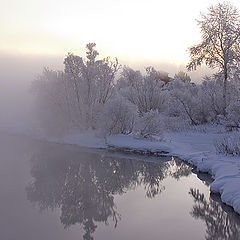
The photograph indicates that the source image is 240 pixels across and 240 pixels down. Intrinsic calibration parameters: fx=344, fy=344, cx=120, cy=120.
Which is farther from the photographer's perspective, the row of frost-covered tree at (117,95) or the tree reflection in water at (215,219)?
the row of frost-covered tree at (117,95)

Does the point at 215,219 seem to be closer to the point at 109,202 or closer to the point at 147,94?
the point at 109,202

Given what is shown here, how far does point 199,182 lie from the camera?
14.1 metres

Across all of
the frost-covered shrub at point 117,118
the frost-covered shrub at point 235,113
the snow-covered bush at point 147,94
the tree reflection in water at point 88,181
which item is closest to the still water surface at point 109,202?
the tree reflection in water at point 88,181

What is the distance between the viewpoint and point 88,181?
48.0ft

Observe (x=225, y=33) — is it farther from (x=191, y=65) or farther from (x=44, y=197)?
(x=44, y=197)

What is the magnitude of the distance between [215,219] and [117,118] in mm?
15010

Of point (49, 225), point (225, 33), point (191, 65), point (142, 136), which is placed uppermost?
point (225, 33)

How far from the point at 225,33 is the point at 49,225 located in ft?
74.7

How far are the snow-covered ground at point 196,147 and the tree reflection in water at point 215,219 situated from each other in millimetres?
357

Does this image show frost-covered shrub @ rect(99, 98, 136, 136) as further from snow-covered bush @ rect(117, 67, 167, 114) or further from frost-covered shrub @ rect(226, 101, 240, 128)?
snow-covered bush @ rect(117, 67, 167, 114)

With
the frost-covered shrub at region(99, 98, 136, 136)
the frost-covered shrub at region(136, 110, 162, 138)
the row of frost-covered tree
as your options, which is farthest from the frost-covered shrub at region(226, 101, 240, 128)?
the frost-covered shrub at region(99, 98, 136, 136)

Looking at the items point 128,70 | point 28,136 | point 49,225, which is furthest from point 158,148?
point 128,70

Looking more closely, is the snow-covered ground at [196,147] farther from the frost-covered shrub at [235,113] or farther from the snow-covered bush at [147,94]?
the snow-covered bush at [147,94]

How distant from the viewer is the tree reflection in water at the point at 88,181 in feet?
→ 34.2
